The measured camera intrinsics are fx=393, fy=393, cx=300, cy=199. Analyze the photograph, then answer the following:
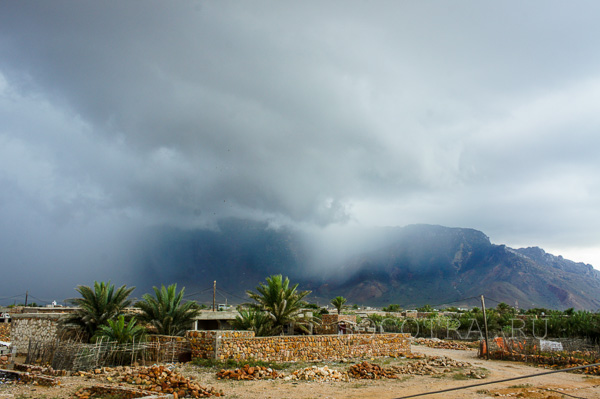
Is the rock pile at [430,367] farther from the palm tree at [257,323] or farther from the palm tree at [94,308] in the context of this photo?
the palm tree at [94,308]

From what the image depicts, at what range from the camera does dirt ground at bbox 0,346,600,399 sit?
13500mm

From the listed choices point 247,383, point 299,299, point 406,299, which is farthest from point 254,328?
Result: point 406,299

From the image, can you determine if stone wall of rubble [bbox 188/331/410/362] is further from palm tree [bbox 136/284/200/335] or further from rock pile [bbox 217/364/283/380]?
palm tree [bbox 136/284/200/335]

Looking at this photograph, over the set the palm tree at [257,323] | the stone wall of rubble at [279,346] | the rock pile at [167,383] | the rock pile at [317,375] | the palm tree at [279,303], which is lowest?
the rock pile at [317,375]

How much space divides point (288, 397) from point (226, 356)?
6.28 metres

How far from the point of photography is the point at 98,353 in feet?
57.3

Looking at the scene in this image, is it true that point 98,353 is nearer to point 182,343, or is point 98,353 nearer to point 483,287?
point 182,343

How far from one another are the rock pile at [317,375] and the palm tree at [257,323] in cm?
643

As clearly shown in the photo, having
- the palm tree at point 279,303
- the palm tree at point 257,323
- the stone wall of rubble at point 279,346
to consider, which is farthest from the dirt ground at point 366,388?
the palm tree at point 279,303

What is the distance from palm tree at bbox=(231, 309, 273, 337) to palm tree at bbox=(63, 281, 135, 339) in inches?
295

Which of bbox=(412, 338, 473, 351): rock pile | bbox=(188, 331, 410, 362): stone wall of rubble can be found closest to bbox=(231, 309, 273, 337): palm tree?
bbox=(188, 331, 410, 362): stone wall of rubble

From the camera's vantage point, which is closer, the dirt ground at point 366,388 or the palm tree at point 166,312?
the dirt ground at point 366,388

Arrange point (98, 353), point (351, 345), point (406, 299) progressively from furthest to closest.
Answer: point (406, 299) < point (351, 345) < point (98, 353)

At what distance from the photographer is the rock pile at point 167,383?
13117 mm
